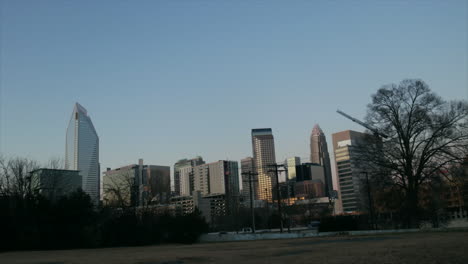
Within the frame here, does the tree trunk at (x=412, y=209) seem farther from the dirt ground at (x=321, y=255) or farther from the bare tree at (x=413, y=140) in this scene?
the dirt ground at (x=321, y=255)

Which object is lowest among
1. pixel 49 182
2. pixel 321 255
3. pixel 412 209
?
pixel 321 255

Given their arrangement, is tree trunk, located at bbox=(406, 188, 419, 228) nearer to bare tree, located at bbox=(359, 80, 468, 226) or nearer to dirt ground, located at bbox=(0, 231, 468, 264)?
bare tree, located at bbox=(359, 80, 468, 226)

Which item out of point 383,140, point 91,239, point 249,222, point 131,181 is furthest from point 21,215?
point 249,222

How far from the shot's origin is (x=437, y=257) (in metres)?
13.5

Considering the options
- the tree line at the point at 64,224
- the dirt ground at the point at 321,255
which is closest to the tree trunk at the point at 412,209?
the dirt ground at the point at 321,255

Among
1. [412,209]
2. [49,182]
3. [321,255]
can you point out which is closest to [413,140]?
[412,209]

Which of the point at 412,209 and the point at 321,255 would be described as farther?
the point at 412,209

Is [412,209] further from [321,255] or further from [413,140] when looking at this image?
[321,255]

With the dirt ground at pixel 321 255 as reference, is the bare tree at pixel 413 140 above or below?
above

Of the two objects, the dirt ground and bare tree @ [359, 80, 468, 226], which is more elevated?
bare tree @ [359, 80, 468, 226]

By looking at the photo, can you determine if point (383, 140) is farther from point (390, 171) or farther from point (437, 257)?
point (437, 257)

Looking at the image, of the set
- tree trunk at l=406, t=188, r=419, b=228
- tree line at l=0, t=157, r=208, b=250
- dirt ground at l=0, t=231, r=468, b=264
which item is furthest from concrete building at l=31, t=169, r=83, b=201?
tree trunk at l=406, t=188, r=419, b=228

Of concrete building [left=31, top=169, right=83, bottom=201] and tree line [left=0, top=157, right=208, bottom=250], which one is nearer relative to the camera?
tree line [left=0, top=157, right=208, bottom=250]

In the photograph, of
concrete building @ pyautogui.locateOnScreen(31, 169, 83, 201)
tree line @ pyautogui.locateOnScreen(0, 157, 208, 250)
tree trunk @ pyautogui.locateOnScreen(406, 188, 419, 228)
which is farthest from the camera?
concrete building @ pyautogui.locateOnScreen(31, 169, 83, 201)
